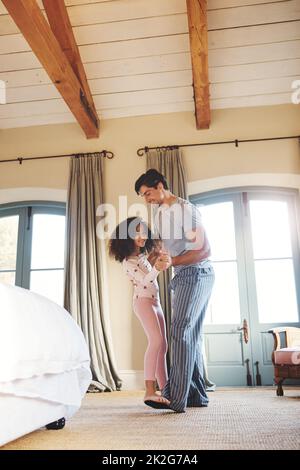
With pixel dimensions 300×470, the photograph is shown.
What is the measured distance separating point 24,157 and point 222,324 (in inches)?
109

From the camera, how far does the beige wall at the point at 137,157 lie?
425 centimetres

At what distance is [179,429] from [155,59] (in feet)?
11.1

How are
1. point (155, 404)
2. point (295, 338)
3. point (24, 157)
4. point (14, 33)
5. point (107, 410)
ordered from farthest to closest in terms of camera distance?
point (24, 157) → point (14, 33) → point (295, 338) → point (107, 410) → point (155, 404)

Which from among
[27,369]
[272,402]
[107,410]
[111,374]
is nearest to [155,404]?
[107,410]

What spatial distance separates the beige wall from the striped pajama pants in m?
1.63

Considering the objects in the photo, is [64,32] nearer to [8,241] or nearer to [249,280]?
[8,241]

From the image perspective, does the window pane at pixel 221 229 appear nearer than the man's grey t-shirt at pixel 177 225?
No

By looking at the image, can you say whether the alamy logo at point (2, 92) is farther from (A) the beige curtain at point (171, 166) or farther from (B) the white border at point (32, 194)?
(A) the beige curtain at point (171, 166)

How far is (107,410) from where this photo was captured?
2.55 metres

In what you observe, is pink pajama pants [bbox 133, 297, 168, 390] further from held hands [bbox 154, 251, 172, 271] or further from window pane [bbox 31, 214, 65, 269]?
window pane [bbox 31, 214, 65, 269]

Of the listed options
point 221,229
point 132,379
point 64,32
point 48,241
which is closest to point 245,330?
point 221,229

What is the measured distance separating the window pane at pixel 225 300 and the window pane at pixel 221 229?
Result: 126 mm

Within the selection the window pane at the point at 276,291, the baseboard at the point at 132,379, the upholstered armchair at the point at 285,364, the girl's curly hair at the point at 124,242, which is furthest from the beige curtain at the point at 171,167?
the girl's curly hair at the point at 124,242
